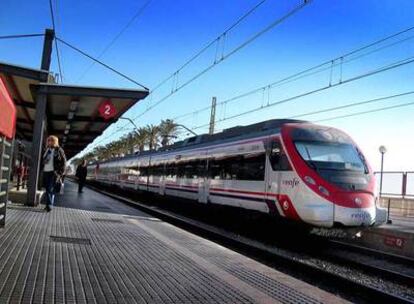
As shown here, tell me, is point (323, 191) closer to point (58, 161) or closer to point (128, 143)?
point (58, 161)

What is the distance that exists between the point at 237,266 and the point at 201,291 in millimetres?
2148

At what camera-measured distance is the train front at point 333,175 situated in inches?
557

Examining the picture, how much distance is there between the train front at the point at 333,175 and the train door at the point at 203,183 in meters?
6.40

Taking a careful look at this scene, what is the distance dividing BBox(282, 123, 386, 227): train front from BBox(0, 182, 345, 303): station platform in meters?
4.23

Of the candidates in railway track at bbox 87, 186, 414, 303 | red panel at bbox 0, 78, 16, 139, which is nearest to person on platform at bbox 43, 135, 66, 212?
railway track at bbox 87, 186, 414, 303

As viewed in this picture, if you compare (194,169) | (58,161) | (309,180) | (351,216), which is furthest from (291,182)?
(194,169)

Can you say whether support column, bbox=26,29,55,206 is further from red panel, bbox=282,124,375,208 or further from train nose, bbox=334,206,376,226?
train nose, bbox=334,206,376,226

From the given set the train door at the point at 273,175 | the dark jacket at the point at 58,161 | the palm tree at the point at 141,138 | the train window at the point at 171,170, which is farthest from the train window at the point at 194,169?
the palm tree at the point at 141,138

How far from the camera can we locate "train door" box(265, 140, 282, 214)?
15.6 m

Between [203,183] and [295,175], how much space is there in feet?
24.8

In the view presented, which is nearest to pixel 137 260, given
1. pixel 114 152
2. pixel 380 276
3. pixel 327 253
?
pixel 380 276

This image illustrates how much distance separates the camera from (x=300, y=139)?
15.4 m

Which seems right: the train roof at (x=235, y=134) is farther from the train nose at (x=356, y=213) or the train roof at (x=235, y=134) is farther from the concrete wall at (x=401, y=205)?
the concrete wall at (x=401, y=205)

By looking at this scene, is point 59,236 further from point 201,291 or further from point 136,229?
point 201,291
